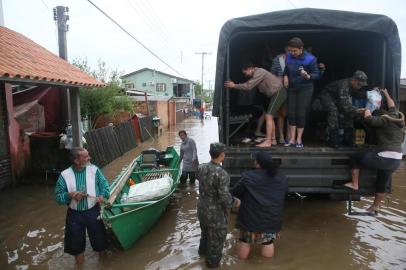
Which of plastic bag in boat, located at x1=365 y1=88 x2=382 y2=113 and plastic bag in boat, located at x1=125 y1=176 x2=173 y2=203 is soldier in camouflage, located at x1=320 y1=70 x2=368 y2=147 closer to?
plastic bag in boat, located at x1=365 y1=88 x2=382 y2=113

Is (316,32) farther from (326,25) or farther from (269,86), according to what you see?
(269,86)

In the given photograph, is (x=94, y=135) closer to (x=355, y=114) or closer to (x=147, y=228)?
(x=147, y=228)

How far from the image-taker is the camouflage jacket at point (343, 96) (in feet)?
17.4

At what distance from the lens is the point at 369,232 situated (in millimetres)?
5973

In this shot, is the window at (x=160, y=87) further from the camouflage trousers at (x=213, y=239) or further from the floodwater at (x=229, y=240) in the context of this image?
the camouflage trousers at (x=213, y=239)

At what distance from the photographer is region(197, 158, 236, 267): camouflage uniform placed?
424 cm

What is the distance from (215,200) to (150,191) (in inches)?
68.0

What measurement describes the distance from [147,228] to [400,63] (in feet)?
15.2

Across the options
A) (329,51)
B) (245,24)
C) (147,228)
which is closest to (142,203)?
(147,228)

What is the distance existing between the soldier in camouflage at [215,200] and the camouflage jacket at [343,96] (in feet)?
7.26

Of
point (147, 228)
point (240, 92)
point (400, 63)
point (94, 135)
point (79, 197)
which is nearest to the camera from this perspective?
point (79, 197)

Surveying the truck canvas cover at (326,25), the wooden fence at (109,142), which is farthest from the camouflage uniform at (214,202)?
the wooden fence at (109,142)

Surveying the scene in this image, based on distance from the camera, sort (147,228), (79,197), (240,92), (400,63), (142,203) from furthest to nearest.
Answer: (240,92) → (147,228) → (142,203) → (400,63) → (79,197)

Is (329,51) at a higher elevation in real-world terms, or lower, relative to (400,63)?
higher
